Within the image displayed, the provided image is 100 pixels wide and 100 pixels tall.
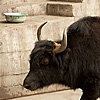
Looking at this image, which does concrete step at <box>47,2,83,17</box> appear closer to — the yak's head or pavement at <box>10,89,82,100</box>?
pavement at <box>10,89,82,100</box>

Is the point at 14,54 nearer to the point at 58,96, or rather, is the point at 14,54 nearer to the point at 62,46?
the point at 58,96

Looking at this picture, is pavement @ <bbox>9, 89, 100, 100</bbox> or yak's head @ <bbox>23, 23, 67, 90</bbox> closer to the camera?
yak's head @ <bbox>23, 23, 67, 90</bbox>

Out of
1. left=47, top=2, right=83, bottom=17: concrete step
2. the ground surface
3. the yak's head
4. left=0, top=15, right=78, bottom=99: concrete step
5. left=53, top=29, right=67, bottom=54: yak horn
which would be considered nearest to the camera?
left=53, top=29, right=67, bottom=54: yak horn

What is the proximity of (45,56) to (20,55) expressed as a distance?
1.98 metres

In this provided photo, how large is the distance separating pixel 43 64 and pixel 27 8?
364 centimetres

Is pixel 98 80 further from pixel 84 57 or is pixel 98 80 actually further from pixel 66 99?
pixel 66 99

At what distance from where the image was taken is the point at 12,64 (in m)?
6.45

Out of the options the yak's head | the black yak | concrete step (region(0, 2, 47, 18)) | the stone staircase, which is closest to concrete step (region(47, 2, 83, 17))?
concrete step (region(0, 2, 47, 18))

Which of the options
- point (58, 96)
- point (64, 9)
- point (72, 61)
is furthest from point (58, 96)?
point (64, 9)

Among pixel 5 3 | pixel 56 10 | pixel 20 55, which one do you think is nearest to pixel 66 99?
pixel 20 55

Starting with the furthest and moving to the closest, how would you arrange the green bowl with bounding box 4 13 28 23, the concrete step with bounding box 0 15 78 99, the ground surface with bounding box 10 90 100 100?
1. the green bowl with bounding box 4 13 28 23
2. the ground surface with bounding box 10 90 100 100
3. the concrete step with bounding box 0 15 78 99

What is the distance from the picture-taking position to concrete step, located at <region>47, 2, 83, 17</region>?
7.65 metres

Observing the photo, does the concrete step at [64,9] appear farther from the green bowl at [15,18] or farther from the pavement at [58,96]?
the pavement at [58,96]

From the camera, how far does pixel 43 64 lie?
463 centimetres
